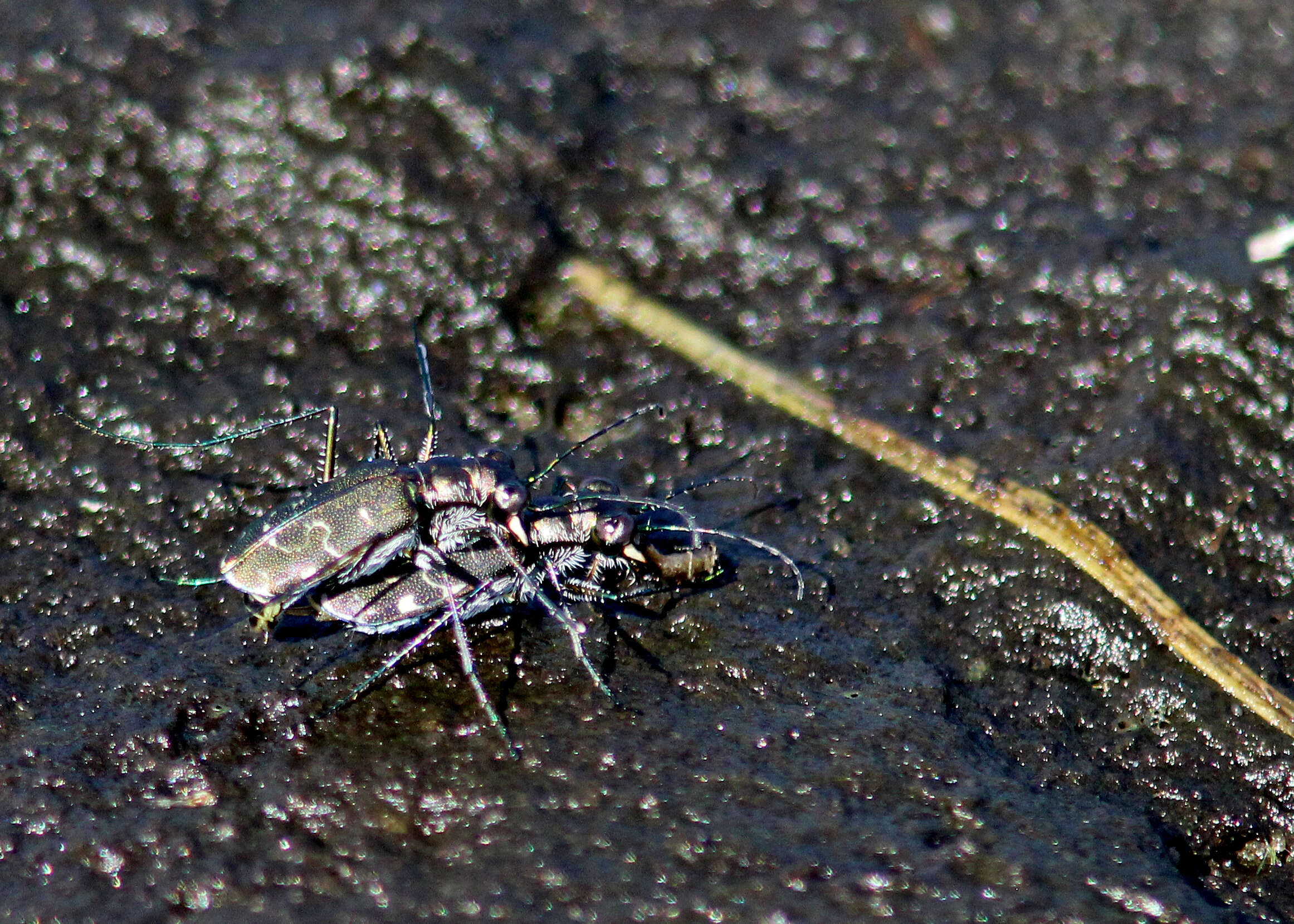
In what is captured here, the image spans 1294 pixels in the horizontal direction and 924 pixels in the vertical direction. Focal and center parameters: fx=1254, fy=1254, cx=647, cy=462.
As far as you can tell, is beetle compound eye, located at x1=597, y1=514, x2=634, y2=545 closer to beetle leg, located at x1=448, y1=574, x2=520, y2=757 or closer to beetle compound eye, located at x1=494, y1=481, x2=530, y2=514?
beetle compound eye, located at x1=494, y1=481, x2=530, y2=514

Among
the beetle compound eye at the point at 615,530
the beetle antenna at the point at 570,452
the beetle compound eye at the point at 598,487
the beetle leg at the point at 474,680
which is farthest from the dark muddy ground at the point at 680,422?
the beetle compound eye at the point at 598,487


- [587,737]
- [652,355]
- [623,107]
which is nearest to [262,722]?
[587,737]

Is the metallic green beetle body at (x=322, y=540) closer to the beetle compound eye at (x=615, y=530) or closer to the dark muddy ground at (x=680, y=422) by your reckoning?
the dark muddy ground at (x=680, y=422)

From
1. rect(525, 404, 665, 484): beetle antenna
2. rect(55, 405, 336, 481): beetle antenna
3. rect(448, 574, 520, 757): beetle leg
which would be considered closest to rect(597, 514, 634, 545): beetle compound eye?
rect(525, 404, 665, 484): beetle antenna

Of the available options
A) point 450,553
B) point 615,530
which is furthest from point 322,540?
point 615,530

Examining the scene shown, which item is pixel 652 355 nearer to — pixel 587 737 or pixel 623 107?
pixel 623 107

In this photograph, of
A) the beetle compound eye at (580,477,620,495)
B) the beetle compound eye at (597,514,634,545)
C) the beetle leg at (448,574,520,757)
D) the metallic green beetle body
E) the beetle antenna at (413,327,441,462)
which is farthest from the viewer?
the beetle antenna at (413,327,441,462)

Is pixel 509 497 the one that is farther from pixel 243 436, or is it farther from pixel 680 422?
pixel 680 422
